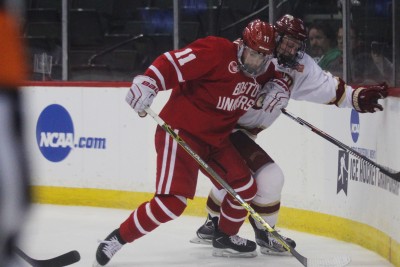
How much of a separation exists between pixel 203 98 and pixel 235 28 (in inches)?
74.4

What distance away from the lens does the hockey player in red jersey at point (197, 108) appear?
4.02 metres

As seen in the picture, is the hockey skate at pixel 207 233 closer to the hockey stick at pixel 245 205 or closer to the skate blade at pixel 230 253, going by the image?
the skate blade at pixel 230 253

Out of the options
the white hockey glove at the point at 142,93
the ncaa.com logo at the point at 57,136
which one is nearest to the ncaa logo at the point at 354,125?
the white hockey glove at the point at 142,93

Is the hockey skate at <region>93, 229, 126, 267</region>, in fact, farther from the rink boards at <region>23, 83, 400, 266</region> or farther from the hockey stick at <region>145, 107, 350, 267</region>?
the rink boards at <region>23, 83, 400, 266</region>

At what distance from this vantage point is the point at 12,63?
186 cm

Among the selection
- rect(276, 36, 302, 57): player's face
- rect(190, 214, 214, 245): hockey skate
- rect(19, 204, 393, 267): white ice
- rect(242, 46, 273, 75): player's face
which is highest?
rect(276, 36, 302, 57): player's face

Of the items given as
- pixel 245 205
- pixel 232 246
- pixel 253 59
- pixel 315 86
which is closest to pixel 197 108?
pixel 253 59

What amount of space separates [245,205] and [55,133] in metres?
2.38

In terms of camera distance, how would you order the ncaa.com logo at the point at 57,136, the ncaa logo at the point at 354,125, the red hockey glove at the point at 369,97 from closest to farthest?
1. the red hockey glove at the point at 369,97
2. the ncaa logo at the point at 354,125
3. the ncaa.com logo at the point at 57,136

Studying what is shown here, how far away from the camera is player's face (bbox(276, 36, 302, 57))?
4258mm

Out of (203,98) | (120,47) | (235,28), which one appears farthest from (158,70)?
(120,47)

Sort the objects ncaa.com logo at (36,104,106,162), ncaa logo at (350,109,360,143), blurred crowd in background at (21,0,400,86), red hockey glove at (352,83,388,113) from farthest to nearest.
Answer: ncaa.com logo at (36,104,106,162) → blurred crowd in background at (21,0,400,86) → ncaa logo at (350,109,360,143) → red hockey glove at (352,83,388,113)

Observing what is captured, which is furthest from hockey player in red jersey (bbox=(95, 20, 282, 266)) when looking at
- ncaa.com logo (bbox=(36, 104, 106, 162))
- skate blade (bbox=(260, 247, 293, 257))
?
ncaa.com logo (bbox=(36, 104, 106, 162))

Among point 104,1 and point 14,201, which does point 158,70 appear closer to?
point 14,201
